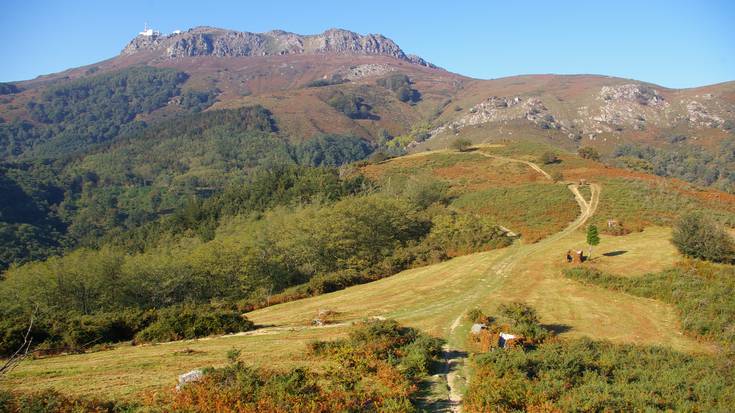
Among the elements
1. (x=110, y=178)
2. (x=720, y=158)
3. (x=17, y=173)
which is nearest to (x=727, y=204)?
(x=720, y=158)

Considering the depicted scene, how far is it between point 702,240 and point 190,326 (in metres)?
30.4

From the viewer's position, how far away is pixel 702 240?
93.0 feet

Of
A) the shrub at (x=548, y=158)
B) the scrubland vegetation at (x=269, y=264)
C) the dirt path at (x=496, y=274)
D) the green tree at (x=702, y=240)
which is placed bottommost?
the scrubland vegetation at (x=269, y=264)

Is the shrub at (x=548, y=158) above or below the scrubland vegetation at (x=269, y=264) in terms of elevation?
above

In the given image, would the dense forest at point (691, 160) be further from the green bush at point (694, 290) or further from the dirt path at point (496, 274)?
→ the green bush at point (694, 290)

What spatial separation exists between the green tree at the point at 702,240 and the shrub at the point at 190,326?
88.8ft

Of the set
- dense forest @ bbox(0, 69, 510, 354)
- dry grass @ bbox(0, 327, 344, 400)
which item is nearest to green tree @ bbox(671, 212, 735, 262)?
dense forest @ bbox(0, 69, 510, 354)

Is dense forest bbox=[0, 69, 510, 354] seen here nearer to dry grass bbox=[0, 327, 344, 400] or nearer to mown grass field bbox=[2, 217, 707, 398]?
dry grass bbox=[0, 327, 344, 400]

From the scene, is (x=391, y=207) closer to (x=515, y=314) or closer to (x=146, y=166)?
(x=515, y=314)

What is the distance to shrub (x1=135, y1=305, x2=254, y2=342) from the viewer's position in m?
21.1

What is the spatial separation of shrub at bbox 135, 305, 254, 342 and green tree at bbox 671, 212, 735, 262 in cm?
2707

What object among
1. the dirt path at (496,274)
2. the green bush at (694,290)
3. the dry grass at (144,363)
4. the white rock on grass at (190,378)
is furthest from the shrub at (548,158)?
the white rock on grass at (190,378)

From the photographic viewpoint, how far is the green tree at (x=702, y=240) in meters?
27.9

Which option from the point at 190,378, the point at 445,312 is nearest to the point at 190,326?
the point at 190,378
